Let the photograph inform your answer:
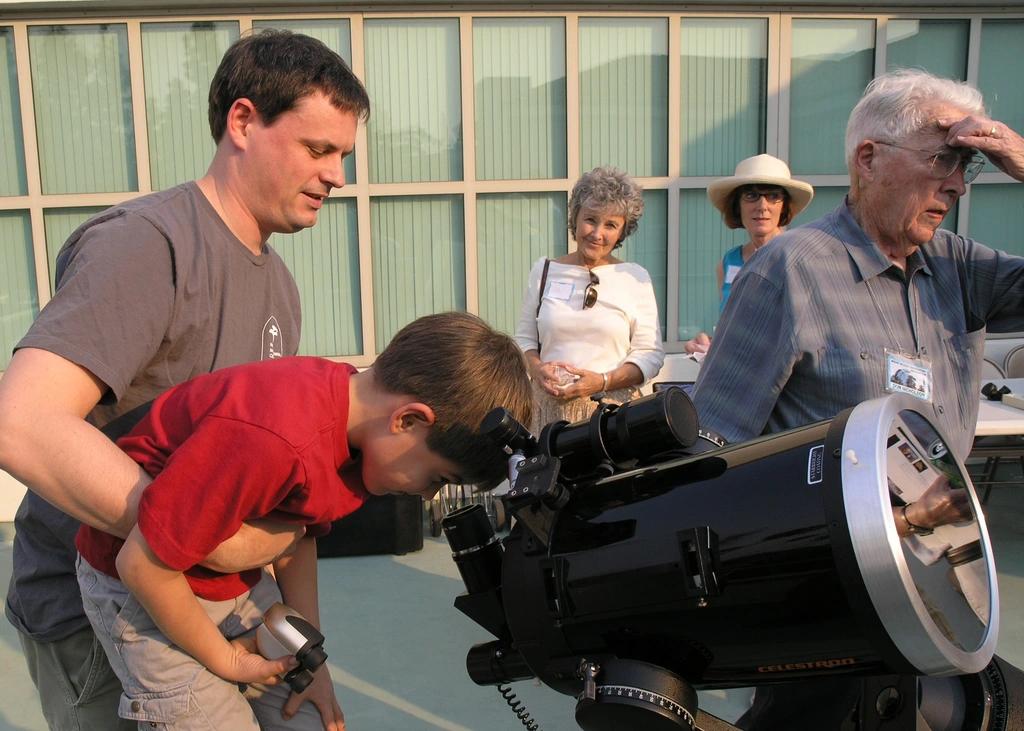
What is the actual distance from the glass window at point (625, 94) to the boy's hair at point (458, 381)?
4393 millimetres

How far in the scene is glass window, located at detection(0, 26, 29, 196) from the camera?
5.25m

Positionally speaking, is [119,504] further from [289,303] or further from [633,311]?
[633,311]

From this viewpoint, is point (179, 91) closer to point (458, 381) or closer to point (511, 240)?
point (511, 240)

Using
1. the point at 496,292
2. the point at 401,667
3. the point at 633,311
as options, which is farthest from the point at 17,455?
the point at 496,292

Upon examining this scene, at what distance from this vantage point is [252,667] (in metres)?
1.32

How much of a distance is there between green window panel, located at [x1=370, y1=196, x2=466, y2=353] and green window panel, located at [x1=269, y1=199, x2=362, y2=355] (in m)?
0.16

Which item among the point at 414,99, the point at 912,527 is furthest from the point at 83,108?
the point at 912,527

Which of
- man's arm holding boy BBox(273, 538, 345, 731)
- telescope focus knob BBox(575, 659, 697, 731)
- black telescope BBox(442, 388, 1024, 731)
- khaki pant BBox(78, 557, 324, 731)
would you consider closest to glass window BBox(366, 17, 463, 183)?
man's arm holding boy BBox(273, 538, 345, 731)

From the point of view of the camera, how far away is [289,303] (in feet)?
5.51

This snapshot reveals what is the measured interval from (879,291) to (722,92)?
416cm

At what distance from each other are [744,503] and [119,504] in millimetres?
840

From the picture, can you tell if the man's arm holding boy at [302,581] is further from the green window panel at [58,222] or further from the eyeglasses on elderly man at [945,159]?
the green window panel at [58,222]

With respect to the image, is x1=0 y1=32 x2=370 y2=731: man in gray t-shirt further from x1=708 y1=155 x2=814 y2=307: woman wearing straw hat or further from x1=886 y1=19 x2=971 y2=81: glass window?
x1=886 y1=19 x2=971 y2=81: glass window

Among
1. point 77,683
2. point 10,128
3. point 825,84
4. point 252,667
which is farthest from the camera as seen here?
point 825,84
